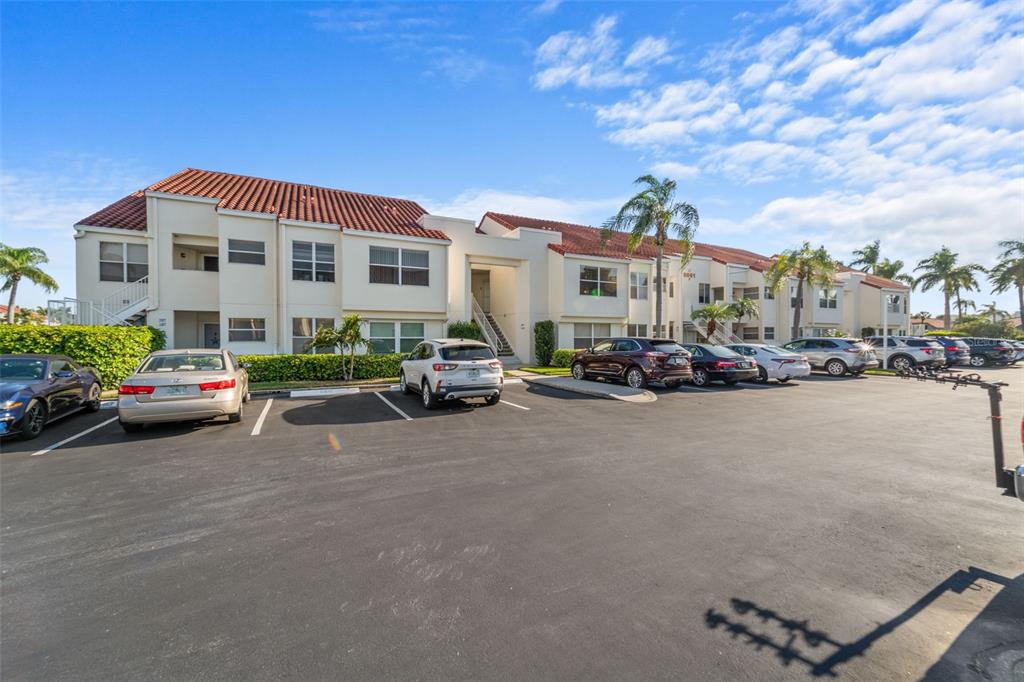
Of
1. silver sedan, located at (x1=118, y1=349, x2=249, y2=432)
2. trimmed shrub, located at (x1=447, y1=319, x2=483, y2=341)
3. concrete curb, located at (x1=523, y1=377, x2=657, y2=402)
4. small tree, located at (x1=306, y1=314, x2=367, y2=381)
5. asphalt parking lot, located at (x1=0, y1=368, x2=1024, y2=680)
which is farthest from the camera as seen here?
trimmed shrub, located at (x1=447, y1=319, x2=483, y2=341)

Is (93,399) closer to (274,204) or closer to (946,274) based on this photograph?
(274,204)

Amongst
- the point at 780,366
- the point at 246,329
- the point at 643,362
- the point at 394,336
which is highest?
the point at 246,329

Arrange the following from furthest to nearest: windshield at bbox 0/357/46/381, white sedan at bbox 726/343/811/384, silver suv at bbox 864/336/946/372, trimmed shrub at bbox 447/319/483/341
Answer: silver suv at bbox 864/336/946/372 < trimmed shrub at bbox 447/319/483/341 < white sedan at bbox 726/343/811/384 < windshield at bbox 0/357/46/381

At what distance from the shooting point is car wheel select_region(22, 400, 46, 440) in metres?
7.85

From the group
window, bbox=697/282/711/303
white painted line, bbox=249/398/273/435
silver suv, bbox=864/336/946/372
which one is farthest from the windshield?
window, bbox=697/282/711/303

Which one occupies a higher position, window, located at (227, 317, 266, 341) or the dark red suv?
window, located at (227, 317, 266, 341)

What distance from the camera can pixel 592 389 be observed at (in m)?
14.1

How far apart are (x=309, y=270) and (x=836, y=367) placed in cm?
2300

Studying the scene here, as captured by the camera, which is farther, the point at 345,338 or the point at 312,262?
the point at 312,262

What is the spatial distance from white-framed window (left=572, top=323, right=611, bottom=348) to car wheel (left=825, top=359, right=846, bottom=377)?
34.2 ft

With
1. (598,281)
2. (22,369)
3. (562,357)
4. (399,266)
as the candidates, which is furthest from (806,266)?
(22,369)

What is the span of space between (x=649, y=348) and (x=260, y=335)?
14.8 metres

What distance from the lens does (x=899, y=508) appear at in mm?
4930

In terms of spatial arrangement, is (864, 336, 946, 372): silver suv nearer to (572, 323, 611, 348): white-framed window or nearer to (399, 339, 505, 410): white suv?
(572, 323, 611, 348): white-framed window
